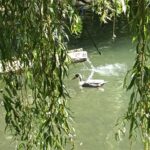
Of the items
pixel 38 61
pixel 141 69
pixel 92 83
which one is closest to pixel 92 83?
pixel 92 83

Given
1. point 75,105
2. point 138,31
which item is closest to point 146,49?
point 138,31

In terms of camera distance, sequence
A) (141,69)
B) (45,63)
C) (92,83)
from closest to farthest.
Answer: (141,69)
(45,63)
(92,83)

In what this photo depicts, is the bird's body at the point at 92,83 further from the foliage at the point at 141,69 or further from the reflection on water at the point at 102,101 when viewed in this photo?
the foliage at the point at 141,69

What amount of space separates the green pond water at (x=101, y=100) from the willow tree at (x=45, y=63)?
278 cm

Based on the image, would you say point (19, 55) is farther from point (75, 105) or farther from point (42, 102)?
point (75, 105)

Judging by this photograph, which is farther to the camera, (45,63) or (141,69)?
(45,63)

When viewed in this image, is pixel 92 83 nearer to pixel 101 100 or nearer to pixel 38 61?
pixel 101 100

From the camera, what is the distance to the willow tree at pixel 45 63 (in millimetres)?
1443

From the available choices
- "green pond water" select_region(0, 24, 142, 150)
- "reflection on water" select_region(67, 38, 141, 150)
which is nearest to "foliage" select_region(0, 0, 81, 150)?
"green pond water" select_region(0, 24, 142, 150)

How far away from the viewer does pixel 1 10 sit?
154 cm

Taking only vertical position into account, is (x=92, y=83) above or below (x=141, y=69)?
below

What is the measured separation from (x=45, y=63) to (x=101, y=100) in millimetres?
6174

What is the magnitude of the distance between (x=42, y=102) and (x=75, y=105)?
596 centimetres

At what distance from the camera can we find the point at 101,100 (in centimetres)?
774
